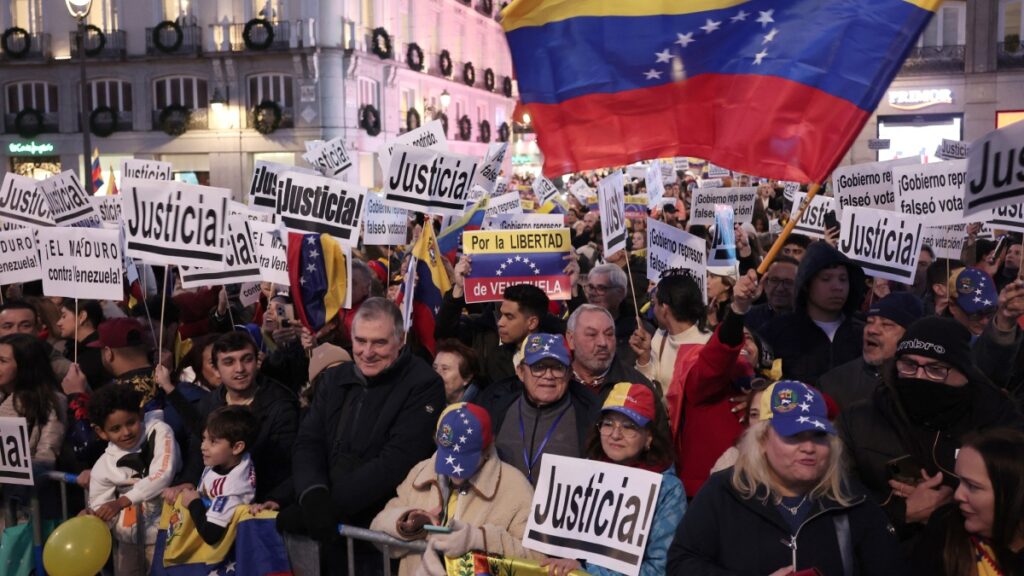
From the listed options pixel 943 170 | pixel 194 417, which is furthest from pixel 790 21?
pixel 943 170

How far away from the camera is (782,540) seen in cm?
382

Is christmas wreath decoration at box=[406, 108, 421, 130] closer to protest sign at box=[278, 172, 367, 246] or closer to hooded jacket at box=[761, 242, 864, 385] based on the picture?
protest sign at box=[278, 172, 367, 246]

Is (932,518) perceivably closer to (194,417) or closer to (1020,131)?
(1020,131)

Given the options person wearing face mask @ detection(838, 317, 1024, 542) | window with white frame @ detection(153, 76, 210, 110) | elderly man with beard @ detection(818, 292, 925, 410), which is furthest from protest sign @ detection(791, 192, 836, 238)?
window with white frame @ detection(153, 76, 210, 110)

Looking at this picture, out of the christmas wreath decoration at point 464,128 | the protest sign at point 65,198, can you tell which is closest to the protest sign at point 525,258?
the protest sign at point 65,198

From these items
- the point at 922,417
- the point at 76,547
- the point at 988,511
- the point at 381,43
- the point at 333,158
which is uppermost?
the point at 381,43

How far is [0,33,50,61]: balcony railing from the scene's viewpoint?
150 feet

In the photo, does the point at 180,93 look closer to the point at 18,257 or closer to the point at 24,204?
the point at 24,204

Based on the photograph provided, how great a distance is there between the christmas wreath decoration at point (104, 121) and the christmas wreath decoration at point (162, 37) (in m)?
A: 3.40

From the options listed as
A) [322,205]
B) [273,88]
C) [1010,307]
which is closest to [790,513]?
[1010,307]

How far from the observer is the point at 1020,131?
4.55 metres

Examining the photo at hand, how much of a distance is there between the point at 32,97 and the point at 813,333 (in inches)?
1806

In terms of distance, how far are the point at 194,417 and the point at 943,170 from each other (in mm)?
6265

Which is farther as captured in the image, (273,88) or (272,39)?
(273,88)
